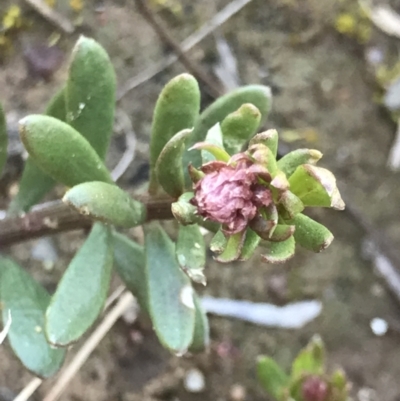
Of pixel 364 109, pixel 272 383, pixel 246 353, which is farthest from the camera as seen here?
pixel 364 109

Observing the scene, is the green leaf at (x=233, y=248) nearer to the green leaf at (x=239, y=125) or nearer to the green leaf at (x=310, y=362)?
the green leaf at (x=239, y=125)

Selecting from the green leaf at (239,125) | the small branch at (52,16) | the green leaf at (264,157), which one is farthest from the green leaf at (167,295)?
the small branch at (52,16)

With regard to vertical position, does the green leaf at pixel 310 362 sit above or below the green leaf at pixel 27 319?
below

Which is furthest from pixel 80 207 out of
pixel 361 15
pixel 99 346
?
pixel 361 15

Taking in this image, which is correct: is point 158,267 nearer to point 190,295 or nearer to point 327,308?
point 190,295

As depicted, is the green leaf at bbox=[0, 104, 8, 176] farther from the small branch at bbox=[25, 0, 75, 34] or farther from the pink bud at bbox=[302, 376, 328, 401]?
the pink bud at bbox=[302, 376, 328, 401]

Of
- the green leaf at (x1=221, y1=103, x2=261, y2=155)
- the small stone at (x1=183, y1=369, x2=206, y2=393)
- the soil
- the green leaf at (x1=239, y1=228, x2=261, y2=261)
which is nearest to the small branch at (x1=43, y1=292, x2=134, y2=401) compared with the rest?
the soil
